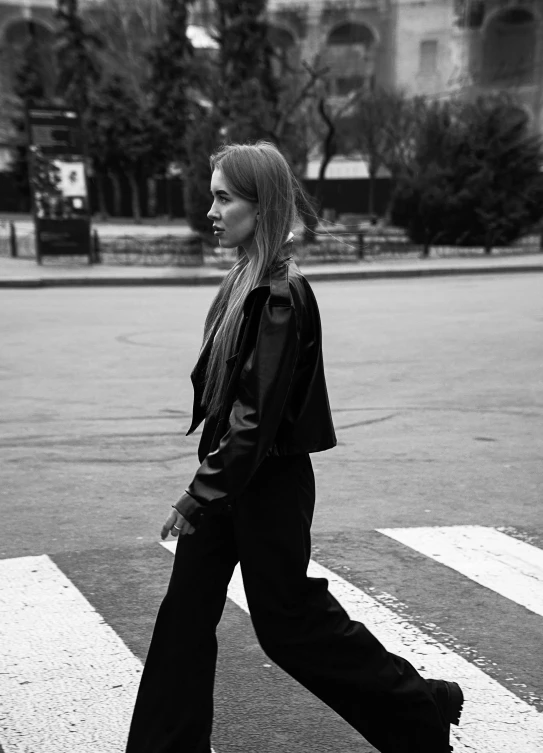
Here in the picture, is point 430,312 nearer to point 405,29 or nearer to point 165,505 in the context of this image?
point 165,505

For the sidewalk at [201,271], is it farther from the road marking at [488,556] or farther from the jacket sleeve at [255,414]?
the jacket sleeve at [255,414]

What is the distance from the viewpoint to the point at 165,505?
6.21 m

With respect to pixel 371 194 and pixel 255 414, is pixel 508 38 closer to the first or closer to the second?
pixel 371 194

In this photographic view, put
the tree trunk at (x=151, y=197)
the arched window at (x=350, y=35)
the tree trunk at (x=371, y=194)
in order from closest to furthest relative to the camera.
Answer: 1. the tree trunk at (x=371, y=194)
2. the tree trunk at (x=151, y=197)
3. the arched window at (x=350, y=35)

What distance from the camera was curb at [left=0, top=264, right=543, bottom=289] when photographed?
22.8 m

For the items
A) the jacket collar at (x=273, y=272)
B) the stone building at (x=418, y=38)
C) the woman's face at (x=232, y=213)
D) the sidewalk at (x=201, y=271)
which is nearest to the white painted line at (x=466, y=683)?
the jacket collar at (x=273, y=272)

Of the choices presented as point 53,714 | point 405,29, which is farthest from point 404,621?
point 405,29

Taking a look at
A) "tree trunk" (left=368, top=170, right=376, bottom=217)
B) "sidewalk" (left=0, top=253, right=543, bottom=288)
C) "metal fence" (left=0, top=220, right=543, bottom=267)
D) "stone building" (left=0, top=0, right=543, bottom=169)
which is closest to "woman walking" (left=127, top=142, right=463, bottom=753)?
"sidewalk" (left=0, top=253, right=543, bottom=288)

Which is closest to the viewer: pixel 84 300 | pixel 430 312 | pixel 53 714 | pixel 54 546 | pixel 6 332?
pixel 53 714

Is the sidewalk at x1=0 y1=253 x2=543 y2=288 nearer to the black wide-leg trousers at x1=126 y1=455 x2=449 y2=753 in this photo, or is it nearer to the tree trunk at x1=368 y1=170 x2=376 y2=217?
the black wide-leg trousers at x1=126 y1=455 x2=449 y2=753

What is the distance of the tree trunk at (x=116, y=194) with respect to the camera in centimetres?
5603

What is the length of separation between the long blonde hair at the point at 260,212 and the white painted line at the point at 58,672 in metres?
1.21

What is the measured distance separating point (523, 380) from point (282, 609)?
770cm

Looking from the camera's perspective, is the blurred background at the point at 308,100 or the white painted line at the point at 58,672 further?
the blurred background at the point at 308,100
